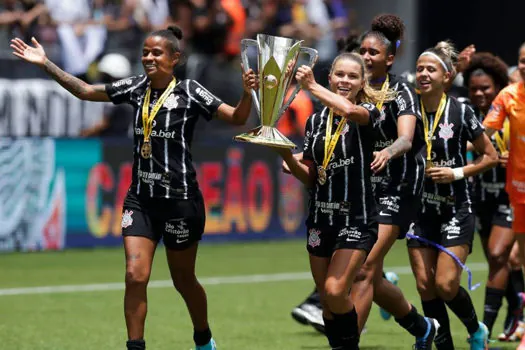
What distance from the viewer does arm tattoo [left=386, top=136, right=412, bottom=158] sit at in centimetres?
790

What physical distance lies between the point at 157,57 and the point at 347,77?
138 centimetres

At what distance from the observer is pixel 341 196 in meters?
7.80

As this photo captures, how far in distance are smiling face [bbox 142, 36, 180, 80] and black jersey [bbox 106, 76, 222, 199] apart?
4.8 inches

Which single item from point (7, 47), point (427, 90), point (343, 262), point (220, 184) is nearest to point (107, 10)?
point (7, 47)

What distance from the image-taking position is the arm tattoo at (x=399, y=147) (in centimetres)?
790

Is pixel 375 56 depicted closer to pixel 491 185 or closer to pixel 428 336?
pixel 428 336

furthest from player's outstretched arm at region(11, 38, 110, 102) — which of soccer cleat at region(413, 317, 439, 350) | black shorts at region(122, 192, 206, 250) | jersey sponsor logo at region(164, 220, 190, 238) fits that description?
soccer cleat at region(413, 317, 439, 350)

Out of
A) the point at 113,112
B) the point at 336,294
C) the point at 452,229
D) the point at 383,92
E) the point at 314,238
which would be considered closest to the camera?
the point at 336,294

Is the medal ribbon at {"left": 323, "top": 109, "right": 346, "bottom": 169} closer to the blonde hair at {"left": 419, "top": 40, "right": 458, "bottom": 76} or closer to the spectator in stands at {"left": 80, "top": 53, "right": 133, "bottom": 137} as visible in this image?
the blonde hair at {"left": 419, "top": 40, "right": 458, "bottom": 76}

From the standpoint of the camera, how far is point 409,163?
8742mm

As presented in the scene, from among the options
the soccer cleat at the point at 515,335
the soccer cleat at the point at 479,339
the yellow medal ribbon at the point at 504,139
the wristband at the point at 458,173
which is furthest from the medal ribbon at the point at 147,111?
the soccer cleat at the point at 515,335

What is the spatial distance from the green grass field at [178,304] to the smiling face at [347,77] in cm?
283

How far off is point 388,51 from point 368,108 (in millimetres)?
1071

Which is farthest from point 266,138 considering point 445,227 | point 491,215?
point 491,215
